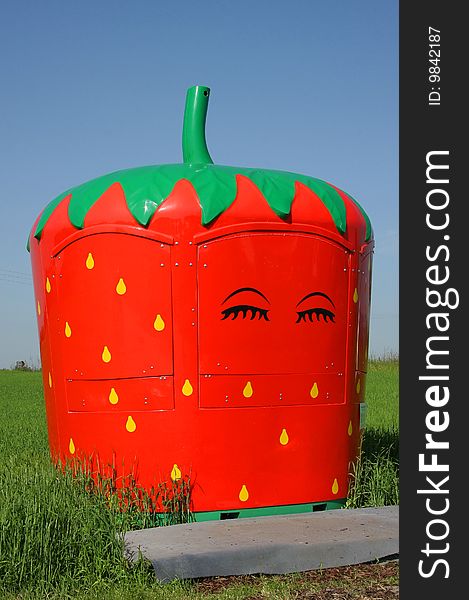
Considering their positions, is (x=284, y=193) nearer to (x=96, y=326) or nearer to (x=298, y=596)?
(x=96, y=326)

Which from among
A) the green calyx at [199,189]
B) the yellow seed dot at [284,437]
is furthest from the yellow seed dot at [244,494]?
the green calyx at [199,189]

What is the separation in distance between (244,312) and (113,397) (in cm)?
98

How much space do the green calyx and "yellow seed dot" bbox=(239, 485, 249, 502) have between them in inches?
65.5

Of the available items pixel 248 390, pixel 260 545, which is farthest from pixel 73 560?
pixel 248 390

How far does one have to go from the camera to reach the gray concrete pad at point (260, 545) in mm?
4230

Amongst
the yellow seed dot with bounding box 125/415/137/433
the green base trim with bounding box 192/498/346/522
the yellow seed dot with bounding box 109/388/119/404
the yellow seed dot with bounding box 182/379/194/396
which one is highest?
the yellow seed dot with bounding box 182/379/194/396

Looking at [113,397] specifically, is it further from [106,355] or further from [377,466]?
[377,466]

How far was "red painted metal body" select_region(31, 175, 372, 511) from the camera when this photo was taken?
521cm

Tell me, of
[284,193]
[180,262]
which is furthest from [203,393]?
[284,193]

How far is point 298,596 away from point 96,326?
7.17 ft

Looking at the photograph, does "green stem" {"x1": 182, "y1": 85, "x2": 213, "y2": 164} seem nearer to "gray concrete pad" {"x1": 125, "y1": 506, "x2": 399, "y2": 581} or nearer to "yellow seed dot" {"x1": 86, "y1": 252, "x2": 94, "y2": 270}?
"yellow seed dot" {"x1": 86, "y1": 252, "x2": 94, "y2": 270}

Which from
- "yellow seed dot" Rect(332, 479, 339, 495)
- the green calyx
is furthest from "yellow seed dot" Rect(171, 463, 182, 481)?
the green calyx

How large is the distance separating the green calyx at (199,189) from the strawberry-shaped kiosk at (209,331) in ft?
0.03

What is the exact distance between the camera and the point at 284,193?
542 centimetres
